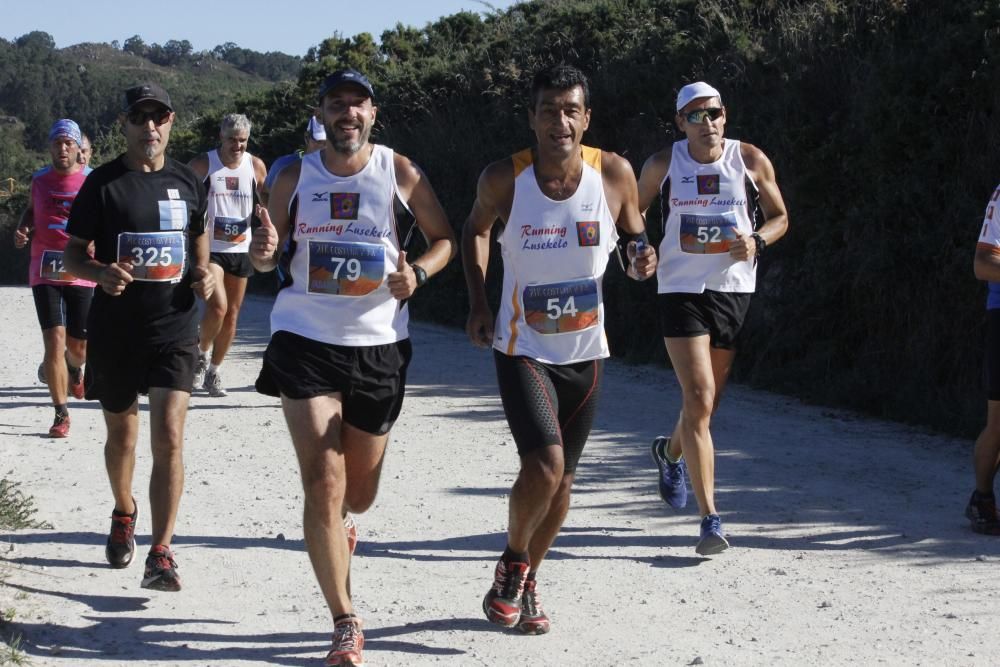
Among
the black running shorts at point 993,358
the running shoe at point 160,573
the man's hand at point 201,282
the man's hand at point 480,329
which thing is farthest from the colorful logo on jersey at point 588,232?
the black running shorts at point 993,358

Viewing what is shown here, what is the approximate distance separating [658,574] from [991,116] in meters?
6.09

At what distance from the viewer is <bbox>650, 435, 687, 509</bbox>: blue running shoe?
743 centimetres

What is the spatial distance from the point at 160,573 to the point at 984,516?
408 cm

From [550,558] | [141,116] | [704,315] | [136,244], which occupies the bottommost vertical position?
[550,558]

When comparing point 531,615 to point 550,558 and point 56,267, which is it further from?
point 56,267

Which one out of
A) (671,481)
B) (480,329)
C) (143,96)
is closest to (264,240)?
(480,329)

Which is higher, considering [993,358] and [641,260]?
[641,260]

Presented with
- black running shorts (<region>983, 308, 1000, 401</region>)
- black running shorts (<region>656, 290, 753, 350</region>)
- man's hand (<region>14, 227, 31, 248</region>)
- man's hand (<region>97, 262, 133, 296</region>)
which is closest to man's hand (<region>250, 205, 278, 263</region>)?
man's hand (<region>97, 262, 133, 296</region>)

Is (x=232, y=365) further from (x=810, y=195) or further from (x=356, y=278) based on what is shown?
(x=356, y=278)

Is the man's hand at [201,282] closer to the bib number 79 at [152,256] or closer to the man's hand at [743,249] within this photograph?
the bib number 79 at [152,256]

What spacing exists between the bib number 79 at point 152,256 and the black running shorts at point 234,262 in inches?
188

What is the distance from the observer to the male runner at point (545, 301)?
5328 millimetres

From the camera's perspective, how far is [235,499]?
25.1 ft

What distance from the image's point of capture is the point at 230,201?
1095cm
